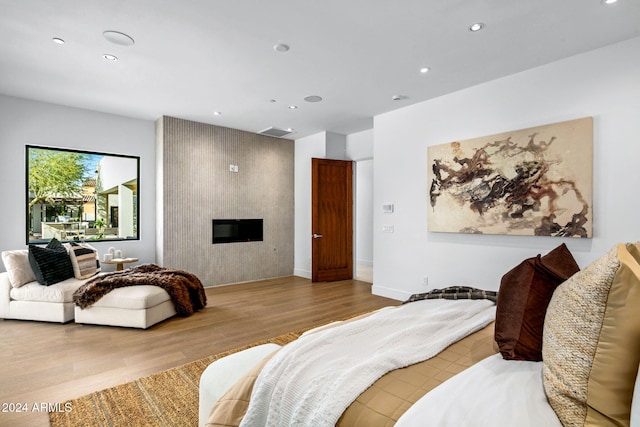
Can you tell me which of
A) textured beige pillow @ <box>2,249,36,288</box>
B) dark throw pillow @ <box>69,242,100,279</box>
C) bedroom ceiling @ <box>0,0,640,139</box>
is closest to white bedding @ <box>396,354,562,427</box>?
bedroom ceiling @ <box>0,0,640,139</box>

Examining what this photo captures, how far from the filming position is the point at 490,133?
3.89 meters

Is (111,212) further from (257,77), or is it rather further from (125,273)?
(257,77)

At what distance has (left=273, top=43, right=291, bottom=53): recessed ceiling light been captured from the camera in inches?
122

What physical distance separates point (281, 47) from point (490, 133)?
2.61 metres

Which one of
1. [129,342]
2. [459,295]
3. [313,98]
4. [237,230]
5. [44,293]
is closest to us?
[459,295]

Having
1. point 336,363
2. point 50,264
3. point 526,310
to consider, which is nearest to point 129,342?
point 50,264

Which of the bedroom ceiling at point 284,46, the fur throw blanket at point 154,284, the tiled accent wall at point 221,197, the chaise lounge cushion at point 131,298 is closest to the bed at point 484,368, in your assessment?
the bedroom ceiling at point 284,46

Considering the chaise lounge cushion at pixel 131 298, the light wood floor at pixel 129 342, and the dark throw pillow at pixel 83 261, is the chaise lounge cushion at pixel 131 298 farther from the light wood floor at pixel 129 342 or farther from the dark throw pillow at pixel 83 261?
the dark throw pillow at pixel 83 261

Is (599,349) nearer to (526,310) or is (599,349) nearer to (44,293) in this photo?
(526,310)

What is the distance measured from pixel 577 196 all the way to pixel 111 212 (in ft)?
21.3

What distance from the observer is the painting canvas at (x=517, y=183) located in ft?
10.5

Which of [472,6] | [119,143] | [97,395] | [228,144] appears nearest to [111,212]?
[119,143]

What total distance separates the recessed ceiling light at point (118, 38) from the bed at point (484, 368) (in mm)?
3007

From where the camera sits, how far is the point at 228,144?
613 cm
